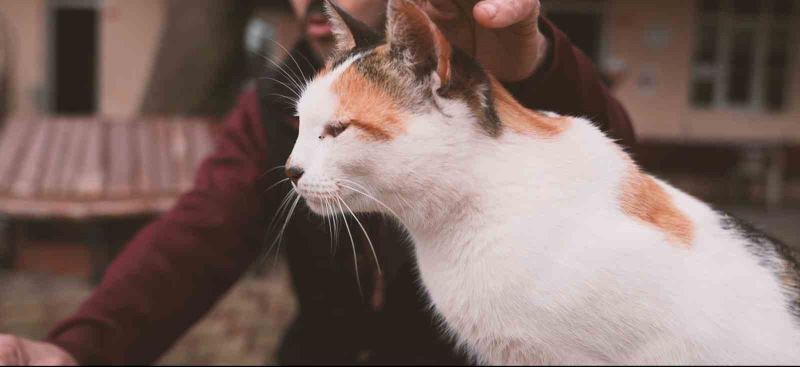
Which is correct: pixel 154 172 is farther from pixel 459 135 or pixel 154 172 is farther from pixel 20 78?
pixel 20 78

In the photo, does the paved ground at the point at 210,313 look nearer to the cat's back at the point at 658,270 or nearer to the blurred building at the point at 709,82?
the cat's back at the point at 658,270

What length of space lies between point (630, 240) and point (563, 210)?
69 mm

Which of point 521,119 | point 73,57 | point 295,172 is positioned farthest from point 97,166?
point 73,57

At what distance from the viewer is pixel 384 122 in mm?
745

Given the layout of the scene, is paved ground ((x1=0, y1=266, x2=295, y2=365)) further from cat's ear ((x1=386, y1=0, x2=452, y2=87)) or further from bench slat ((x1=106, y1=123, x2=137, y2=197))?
cat's ear ((x1=386, y1=0, x2=452, y2=87))

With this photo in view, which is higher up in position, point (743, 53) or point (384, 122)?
point (384, 122)

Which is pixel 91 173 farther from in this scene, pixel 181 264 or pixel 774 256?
pixel 774 256

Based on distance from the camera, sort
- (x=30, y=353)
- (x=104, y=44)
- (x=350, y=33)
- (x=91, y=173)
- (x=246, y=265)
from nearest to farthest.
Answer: (x=350, y=33) < (x=30, y=353) < (x=246, y=265) < (x=91, y=173) < (x=104, y=44)

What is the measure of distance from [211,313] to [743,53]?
8.05m

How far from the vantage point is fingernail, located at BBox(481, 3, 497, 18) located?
708 mm

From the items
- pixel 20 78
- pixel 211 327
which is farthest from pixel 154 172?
pixel 20 78

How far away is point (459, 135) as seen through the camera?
718mm

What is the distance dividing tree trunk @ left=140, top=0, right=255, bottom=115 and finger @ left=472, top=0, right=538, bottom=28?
3.10 metres

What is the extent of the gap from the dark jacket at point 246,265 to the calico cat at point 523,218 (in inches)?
10.2
